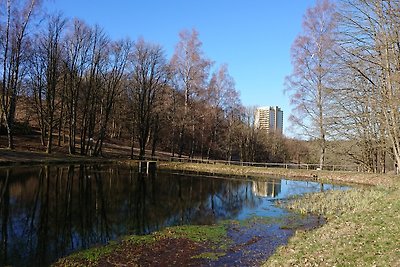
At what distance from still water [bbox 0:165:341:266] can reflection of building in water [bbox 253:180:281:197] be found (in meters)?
0.07

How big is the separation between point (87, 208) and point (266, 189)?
1511 cm

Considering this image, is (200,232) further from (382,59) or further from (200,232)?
(382,59)

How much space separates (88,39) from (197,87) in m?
15.1

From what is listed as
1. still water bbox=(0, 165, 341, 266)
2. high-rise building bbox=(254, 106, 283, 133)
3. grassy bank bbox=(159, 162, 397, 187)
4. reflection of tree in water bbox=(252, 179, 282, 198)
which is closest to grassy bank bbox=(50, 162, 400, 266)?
still water bbox=(0, 165, 341, 266)

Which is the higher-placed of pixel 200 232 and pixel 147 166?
pixel 147 166

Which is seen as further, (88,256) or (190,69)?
(190,69)

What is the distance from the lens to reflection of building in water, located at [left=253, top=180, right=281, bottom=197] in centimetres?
2481

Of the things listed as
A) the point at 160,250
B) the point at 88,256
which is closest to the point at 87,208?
the point at 88,256

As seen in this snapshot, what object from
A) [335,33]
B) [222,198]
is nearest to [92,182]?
[222,198]

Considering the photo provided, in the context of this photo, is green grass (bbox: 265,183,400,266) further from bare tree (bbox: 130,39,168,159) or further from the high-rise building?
the high-rise building

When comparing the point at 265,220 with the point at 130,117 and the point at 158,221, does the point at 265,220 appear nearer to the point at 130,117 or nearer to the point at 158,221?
the point at 158,221

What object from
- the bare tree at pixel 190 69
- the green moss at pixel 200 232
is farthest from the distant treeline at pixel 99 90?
the green moss at pixel 200 232

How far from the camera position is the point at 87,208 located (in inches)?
649

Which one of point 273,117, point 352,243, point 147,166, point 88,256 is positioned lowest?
point 88,256
